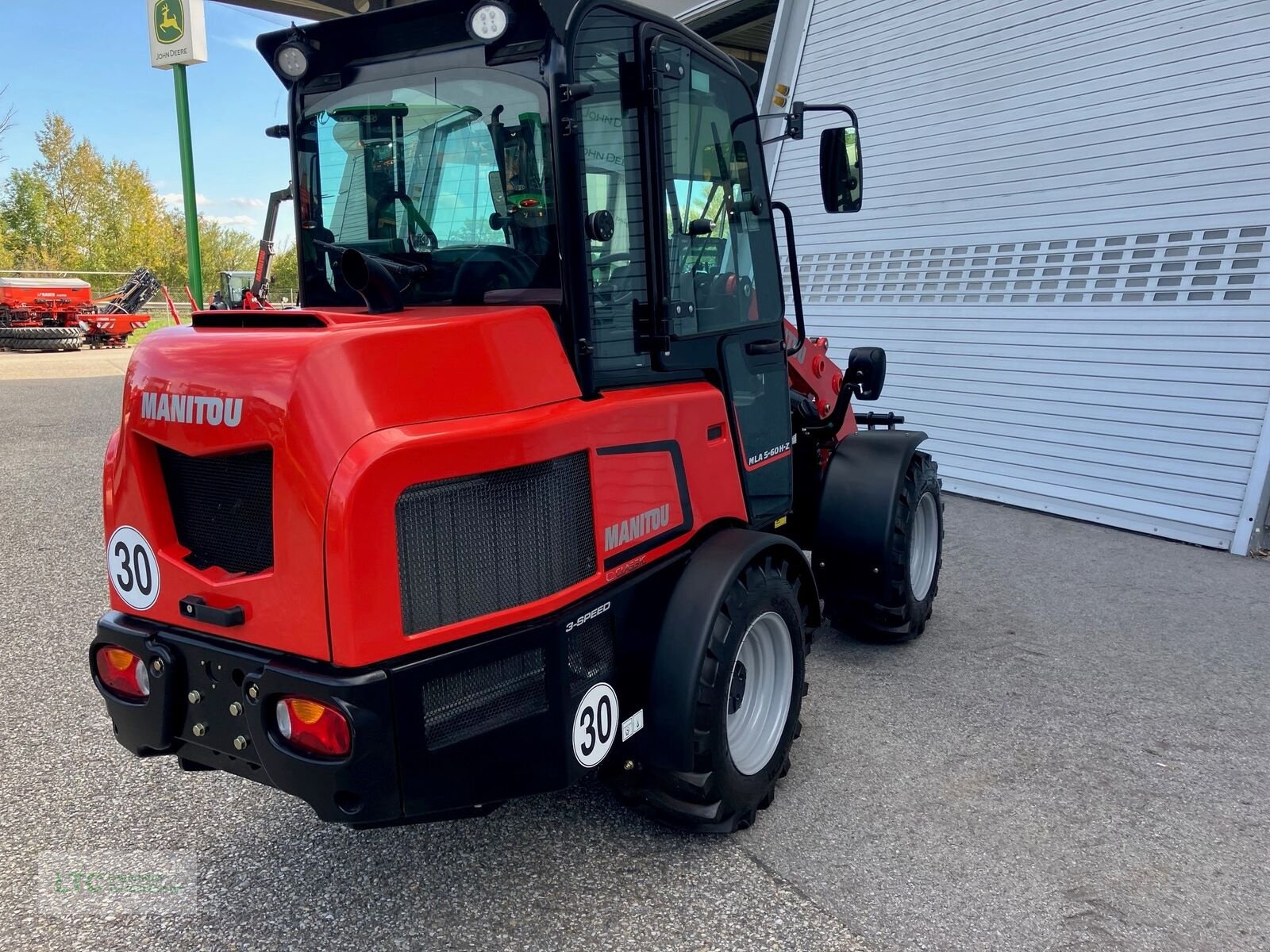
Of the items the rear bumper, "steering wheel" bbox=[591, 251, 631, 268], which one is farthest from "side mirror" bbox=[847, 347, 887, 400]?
the rear bumper

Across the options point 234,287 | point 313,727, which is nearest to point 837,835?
point 313,727

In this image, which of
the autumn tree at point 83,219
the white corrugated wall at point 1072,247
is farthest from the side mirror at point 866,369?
the autumn tree at point 83,219

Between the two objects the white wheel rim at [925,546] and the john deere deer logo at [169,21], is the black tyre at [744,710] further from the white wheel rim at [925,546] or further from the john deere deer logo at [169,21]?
the john deere deer logo at [169,21]

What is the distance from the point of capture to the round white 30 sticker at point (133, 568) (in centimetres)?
235

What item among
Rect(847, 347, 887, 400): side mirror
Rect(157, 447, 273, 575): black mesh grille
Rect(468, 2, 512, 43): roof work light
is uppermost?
Rect(468, 2, 512, 43): roof work light

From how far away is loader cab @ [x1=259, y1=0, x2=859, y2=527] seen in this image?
8.02ft

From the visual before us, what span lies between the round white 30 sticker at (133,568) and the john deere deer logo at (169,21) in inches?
494

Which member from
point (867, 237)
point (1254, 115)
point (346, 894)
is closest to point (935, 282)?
point (867, 237)

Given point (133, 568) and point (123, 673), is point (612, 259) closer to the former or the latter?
point (133, 568)

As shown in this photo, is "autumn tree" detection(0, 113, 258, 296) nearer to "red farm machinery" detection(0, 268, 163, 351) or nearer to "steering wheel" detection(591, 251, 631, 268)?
"red farm machinery" detection(0, 268, 163, 351)

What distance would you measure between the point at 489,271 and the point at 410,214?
39cm

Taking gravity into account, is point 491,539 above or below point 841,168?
below

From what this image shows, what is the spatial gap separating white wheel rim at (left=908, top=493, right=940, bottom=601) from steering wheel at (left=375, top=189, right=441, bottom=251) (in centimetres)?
283

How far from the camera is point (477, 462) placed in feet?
6.84
